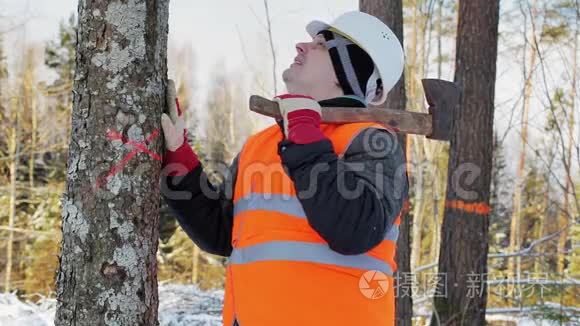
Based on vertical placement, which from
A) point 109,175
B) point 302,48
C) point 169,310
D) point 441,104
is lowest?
point 169,310

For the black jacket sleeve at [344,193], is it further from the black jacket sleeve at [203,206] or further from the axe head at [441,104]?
the axe head at [441,104]

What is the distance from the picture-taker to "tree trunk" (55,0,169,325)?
1698 millimetres

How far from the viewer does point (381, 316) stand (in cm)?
173

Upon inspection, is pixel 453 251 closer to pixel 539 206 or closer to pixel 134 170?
pixel 134 170

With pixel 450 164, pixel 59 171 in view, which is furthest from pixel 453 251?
pixel 59 171

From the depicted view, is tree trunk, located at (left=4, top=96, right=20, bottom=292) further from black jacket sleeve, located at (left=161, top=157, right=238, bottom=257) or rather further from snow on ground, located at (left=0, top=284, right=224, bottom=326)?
black jacket sleeve, located at (left=161, top=157, right=238, bottom=257)

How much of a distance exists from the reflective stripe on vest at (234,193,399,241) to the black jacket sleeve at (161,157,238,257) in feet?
0.75

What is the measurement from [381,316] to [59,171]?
18379 mm

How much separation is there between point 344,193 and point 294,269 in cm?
27

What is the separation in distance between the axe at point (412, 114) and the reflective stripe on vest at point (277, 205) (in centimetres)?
25

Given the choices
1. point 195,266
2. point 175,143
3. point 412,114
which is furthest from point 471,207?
point 195,266

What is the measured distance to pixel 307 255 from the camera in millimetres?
1646

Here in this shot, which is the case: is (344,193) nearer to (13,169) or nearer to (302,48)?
(302,48)

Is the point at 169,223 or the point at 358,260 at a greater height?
the point at 358,260
